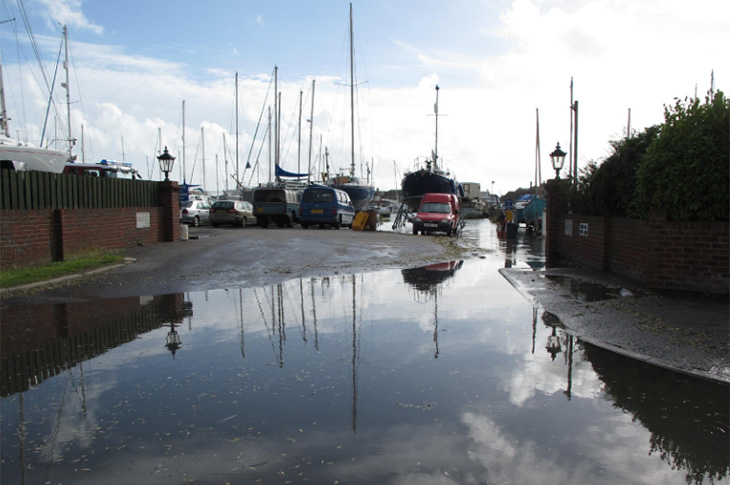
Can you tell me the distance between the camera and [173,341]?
6.89m

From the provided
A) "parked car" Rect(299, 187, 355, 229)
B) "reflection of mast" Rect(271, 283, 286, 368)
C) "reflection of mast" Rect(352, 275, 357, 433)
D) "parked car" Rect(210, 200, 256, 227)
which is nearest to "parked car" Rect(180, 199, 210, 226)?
"parked car" Rect(210, 200, 256, 227)

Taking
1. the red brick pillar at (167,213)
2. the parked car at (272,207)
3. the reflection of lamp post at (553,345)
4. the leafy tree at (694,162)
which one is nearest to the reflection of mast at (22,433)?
the reflection of lamp post at (553,345)

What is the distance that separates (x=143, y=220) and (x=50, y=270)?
20.1ft

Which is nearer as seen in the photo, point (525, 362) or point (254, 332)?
point (525, 362)

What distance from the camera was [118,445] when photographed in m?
4.01

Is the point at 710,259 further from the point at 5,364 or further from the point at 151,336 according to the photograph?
the point at 5,364

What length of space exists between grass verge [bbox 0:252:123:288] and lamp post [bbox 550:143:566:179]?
12.8 meters

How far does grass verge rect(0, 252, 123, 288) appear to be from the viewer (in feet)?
34.8

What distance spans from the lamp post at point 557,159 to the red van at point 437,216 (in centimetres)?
913

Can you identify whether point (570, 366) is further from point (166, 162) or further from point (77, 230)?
point (166, 162)

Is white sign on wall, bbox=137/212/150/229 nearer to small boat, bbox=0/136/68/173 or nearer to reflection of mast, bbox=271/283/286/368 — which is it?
small boat, bbox=0/136/68/173

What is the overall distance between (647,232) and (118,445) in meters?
9.78

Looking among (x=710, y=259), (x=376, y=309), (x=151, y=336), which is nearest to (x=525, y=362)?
(x=376, y=309)

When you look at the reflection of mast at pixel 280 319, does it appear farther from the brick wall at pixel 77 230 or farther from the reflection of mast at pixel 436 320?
the brick wall at pixel 77 230
